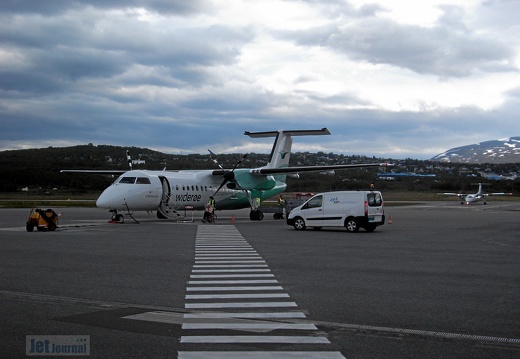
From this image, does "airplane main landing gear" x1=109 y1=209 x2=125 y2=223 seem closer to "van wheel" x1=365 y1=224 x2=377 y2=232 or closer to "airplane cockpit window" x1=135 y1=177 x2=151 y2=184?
"airplane cockpit window" x1=135 y1=177 x2=151 y2=184

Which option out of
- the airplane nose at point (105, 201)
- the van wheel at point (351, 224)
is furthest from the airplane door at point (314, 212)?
the airplane nose at point (105, 201)

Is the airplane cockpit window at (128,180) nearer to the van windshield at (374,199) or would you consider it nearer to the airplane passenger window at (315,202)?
the airplane passenger window at (315,202)

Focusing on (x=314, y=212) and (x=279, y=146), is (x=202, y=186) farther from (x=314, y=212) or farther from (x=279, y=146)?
(x=314, y=212)

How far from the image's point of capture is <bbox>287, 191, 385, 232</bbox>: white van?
82.2ft

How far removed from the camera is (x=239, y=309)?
28.7 feet

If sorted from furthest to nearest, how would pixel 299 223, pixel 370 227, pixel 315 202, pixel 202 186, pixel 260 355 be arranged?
1. pixel 202 186
2. pixel 299 223
3. pixel 315 202
4. pixel 370 227
5. pixel 260 355

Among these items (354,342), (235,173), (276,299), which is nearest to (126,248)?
(276,299)

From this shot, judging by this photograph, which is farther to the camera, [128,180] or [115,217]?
[128,180]

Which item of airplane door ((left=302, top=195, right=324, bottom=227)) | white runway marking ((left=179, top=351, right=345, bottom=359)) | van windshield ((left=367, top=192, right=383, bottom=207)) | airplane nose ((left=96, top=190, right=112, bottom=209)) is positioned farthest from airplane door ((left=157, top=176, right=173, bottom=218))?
white runway marking ((left=179, top=351, right=345, bottom=359))

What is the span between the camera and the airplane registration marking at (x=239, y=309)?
6723 mm

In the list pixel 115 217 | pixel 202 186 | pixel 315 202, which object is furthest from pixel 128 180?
pixel 315 202

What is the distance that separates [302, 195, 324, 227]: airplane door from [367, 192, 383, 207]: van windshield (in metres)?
2.24

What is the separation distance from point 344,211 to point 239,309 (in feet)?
56.4

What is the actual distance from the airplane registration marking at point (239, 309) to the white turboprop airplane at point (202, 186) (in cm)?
1634
